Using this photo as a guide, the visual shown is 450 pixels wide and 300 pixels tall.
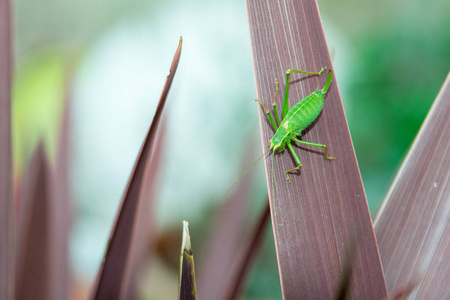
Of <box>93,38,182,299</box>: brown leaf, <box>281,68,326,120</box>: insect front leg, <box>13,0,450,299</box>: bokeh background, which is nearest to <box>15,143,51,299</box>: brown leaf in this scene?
<box>93,38,182,299</box>: brown leaf

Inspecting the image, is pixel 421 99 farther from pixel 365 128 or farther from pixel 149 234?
pixel 149 234

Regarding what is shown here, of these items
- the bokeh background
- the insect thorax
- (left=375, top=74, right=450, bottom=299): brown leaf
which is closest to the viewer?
(left=375, top=74, right=450, bottom=299): brown leaf

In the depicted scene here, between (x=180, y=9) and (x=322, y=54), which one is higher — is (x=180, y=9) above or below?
above

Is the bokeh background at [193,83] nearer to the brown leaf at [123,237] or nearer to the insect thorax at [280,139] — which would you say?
the insect thorax at [280,139]

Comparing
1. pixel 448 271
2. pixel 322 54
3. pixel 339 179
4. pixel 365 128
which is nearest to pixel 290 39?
pixel 322 54

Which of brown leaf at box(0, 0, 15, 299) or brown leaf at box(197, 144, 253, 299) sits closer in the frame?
brown leaf at box(0, 0, 15, 299)

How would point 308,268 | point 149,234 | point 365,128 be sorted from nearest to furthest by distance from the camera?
point 308,268, point 149,234, point 365,128

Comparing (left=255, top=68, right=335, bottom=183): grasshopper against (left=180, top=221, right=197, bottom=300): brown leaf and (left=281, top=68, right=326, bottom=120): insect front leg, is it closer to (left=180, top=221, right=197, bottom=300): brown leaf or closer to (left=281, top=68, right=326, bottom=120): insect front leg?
(left=281, top=68, right=326, bottom=120): insect front leg
